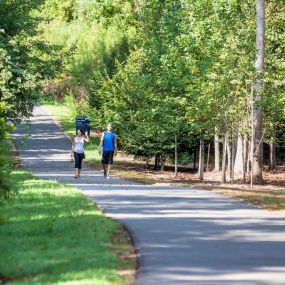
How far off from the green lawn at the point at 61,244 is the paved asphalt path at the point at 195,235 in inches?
14.1

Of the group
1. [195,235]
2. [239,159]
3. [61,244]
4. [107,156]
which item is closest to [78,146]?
[107,156]

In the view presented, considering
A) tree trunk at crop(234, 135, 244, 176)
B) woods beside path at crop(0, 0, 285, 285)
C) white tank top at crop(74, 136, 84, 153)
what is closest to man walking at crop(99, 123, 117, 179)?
white tank top at crop(74, 136, 84, 153)

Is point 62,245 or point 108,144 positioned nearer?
point 62,245


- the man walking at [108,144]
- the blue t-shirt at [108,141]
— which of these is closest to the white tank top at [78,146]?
the man walking at [108,144]

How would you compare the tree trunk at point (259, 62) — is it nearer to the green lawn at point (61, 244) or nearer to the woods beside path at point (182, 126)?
the woods beside path at point (182, 126)

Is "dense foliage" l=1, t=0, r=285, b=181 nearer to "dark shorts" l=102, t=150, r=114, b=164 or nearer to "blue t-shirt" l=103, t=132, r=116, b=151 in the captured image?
"blue t-shirt" l=103, t=132, r=116, b=151

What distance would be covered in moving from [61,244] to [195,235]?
7.43 ft

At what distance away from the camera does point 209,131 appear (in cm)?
3275

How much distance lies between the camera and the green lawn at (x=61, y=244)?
33.3 ft

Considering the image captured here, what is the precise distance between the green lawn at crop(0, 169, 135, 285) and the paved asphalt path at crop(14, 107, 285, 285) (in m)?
0.36

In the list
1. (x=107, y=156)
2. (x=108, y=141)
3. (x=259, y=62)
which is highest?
(x=259, y=62)

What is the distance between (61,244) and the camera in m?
12.4

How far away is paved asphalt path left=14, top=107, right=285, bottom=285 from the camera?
10250mm

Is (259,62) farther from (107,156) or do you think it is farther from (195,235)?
(195,235)
